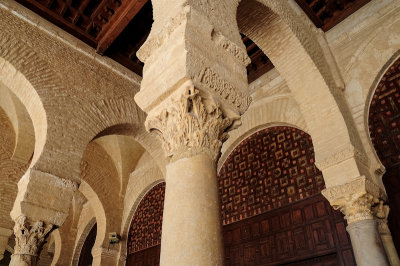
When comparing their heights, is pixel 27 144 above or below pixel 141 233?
above

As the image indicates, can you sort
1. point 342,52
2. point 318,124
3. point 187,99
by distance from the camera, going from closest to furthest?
1. point 187,99
2. point 318,124
3. point 342,52

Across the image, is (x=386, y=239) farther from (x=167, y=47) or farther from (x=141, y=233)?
(x=141, y=233)

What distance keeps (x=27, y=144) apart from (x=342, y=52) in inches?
286

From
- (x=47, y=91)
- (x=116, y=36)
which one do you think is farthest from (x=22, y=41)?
(x=116, y=36)

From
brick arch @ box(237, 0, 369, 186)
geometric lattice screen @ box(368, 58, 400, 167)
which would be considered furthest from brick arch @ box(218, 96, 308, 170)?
geometric lattice screen @ box(368, 58, 400, 167)

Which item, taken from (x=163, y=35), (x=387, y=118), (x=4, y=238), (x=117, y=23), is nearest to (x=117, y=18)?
(x=117, y=23)

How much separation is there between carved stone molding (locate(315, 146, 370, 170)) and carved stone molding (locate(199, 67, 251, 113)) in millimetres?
2227

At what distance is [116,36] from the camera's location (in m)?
6.28

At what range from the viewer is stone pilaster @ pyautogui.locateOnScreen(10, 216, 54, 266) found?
4375mm

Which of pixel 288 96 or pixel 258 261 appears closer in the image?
pixel 258 261

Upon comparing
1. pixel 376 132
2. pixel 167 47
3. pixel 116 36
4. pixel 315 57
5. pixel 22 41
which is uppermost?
pixel 116 36

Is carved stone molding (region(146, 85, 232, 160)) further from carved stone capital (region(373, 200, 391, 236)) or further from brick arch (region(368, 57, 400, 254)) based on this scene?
brick arch (region(368, 57, 400, 254))

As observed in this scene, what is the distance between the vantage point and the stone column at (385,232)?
4.10 metres

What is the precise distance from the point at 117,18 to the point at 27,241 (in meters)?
4.18
